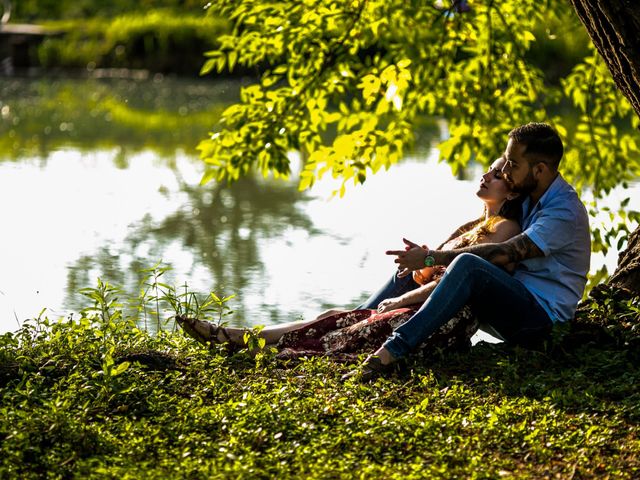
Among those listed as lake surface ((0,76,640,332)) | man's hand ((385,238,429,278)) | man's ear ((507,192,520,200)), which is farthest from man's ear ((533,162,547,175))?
lake surface ((0,76,640,332))

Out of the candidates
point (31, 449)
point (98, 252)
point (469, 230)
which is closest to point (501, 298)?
point (469, 230)

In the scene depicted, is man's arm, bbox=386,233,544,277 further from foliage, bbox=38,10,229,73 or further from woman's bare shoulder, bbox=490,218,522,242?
foliage, bbox=38,10,229,73

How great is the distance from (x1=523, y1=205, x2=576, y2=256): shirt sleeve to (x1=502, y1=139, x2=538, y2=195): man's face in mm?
154

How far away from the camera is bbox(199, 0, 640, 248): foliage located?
6793mm

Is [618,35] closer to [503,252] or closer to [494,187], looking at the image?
[494,187]

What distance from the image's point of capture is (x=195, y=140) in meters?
15.8

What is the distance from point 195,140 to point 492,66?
8.56 meters

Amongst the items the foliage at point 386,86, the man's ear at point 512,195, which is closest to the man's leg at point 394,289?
the man's ear at point 512,195

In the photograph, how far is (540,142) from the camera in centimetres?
486

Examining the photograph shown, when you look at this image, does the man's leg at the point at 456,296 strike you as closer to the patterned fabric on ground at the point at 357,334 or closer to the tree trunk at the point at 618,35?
the patterned fabric on ground at the point at 357,334

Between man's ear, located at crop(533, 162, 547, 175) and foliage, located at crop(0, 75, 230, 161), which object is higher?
man's ear, located at crop(533, 162, 547, 175)

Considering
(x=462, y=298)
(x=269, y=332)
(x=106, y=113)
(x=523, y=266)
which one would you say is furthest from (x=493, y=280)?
(x=106, y=113)

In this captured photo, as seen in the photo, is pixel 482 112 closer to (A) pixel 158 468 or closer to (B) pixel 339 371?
(B) pixel 339 371

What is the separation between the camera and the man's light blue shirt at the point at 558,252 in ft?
15.7
